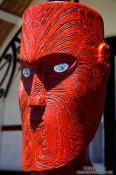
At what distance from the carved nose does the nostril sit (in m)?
0.02

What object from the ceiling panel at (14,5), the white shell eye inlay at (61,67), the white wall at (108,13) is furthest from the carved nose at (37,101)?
the ceiling panel at (14,5)

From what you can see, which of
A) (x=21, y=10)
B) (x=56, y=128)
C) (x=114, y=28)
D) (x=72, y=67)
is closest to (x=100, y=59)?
(x=72, y=67)

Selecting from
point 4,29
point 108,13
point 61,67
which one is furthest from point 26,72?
point 4,29

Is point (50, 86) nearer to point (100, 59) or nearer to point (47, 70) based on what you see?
point (47, 70)

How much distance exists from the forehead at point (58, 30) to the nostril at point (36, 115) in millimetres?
244

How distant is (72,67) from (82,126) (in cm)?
30

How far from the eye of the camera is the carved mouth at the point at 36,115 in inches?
76.8

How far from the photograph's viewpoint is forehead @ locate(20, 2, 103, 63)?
1.95 meters

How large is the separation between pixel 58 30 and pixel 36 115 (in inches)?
17.2

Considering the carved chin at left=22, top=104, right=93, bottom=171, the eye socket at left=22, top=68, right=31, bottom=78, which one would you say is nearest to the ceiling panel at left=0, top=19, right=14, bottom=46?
the eye socket at left=22, top=68, right=31, bottom=78

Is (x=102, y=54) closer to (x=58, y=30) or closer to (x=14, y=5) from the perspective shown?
(x=58, y=30)

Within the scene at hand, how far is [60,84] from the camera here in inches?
76.7

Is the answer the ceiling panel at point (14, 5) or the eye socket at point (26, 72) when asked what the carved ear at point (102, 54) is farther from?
the ceiling panel at point (14, 5)

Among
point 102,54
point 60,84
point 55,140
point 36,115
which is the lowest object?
point 55,140
